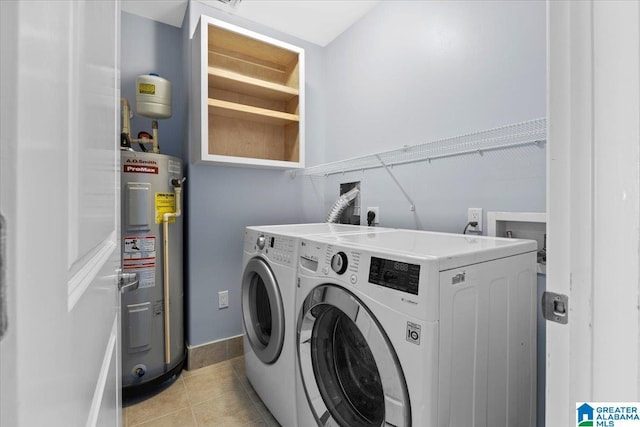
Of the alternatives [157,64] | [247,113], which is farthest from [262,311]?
[157,64]

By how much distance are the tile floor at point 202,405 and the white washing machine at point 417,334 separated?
0.49 metres

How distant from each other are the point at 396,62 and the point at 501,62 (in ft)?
2.31

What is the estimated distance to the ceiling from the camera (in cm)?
202

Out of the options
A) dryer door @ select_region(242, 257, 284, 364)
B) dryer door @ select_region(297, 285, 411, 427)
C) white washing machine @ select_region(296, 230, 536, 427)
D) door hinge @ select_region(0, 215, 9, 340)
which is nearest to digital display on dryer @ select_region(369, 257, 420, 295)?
white washing machine @ select_region(296, 230, 536, 427)

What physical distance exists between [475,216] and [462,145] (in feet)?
1.22

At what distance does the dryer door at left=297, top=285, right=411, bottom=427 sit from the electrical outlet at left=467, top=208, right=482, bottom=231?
833 millimetres

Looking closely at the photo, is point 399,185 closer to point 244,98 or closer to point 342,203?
point 342,203

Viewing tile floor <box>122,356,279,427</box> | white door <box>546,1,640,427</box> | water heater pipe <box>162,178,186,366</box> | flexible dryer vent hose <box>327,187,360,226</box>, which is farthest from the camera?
flexible dryer vent hose <box>327,187,360,226</box>

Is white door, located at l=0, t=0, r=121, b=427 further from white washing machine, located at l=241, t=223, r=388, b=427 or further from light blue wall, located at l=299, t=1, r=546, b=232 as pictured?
light blue wall, located at l=299, t=1, r=546, b=232

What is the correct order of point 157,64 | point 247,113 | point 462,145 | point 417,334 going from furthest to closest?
point 157,64
point 247,113
point 462,145
point 417,334

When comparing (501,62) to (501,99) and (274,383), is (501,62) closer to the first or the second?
(501,99)

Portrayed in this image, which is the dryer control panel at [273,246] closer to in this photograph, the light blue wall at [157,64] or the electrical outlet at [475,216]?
the electrical outlet at [475,216]

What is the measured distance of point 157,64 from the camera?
7.31ft

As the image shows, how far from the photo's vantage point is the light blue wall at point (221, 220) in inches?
79.9
